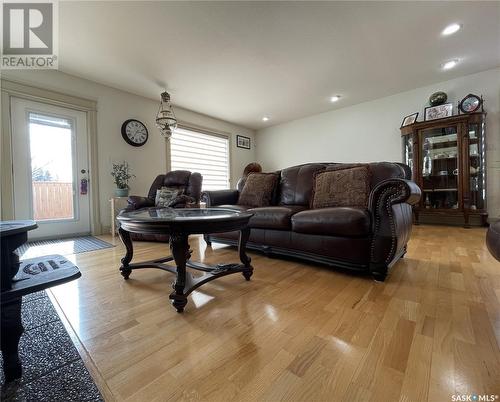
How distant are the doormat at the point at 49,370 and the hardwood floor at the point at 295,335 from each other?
0.04 meters

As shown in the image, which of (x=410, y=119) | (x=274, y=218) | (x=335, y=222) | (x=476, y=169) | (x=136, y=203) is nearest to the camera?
(x=335, y=222)

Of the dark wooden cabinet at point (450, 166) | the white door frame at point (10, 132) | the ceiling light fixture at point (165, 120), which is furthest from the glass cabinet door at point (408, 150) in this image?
the white door frame at point (10, 132)

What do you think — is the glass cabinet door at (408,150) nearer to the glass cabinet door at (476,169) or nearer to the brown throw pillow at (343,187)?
the glass cabinet door at (476,169)

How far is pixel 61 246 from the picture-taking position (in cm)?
260

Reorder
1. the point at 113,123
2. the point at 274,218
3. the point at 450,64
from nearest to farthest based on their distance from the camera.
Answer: the point at 274,218, the point at 450,64, the point at 113,123

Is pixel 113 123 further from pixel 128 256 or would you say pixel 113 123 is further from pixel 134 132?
pixel 128 256

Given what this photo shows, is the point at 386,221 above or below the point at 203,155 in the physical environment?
below

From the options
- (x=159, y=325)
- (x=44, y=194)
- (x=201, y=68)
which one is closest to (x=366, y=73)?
(x=201, y=68)

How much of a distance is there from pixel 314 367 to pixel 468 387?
0.45 metres

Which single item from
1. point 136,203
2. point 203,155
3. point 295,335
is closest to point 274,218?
point 295,335

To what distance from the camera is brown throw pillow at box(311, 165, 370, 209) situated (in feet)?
6.00

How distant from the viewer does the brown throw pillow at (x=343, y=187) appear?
1830mm

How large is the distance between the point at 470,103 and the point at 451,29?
1.44 m

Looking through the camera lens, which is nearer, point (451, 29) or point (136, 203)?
point (451, 29)
